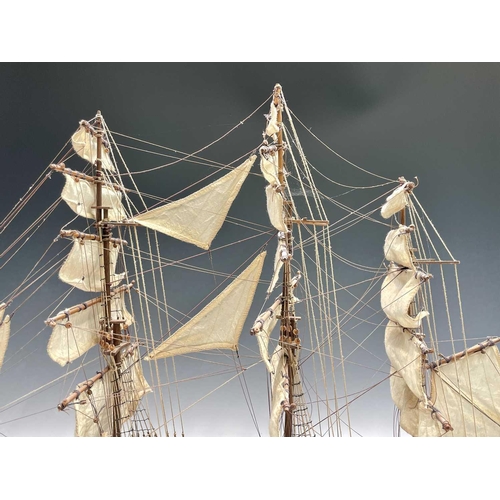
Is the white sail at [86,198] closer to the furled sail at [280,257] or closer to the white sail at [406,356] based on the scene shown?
the furled sail at [280,257]

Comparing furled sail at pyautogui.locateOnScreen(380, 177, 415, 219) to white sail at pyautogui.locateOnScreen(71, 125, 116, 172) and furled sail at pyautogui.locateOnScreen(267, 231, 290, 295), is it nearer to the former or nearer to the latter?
furled sail at pyautogui.locateOnScreen(267, 231, 290, 295)

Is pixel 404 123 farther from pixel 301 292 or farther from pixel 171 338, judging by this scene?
pixel 171 338

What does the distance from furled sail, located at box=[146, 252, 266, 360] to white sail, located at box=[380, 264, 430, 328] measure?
77 cm

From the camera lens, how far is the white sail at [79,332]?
8.89ft

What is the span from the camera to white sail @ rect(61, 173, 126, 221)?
272cm

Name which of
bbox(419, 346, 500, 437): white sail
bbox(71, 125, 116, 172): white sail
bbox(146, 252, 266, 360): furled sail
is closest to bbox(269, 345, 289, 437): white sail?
bbox(146, 252, 266, 360): furled sail

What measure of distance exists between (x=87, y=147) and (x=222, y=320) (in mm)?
1306

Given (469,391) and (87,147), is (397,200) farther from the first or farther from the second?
(87,147)

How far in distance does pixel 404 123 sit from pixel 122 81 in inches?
69.4

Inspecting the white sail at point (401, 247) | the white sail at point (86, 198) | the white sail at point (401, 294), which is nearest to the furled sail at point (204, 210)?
the white sail at point (86, 198)

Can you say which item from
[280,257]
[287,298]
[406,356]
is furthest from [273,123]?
[406,356]

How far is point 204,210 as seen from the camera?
261 centimetres

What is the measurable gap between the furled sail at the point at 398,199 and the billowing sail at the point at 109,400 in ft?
5.68

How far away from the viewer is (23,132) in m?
2.95
